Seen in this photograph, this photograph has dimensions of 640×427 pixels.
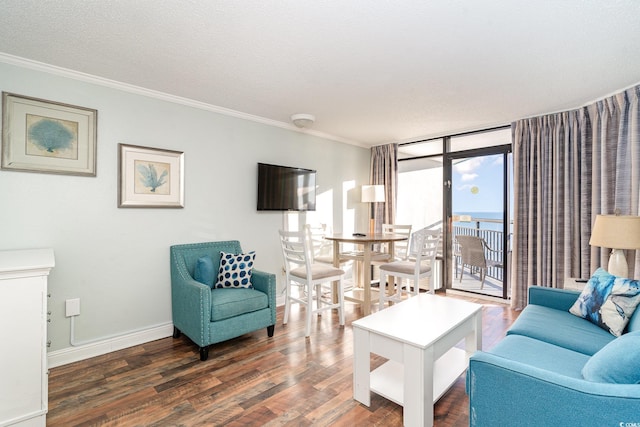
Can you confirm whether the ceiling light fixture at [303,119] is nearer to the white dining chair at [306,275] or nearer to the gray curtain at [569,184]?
the white dining chair at [306,275]

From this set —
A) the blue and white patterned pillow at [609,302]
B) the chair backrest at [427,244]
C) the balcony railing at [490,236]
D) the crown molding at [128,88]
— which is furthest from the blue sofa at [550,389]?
the crown molding at [128,88]

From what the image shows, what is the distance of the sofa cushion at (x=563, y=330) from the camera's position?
1784 millimetres

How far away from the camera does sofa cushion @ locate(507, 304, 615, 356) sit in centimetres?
178

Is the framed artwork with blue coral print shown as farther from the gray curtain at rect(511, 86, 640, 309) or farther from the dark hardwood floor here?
the gray curtain at rect(511, 86, 640, 309)

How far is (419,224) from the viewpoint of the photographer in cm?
509

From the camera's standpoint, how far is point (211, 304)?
8.55ft

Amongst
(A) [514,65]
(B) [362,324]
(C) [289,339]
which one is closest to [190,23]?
(B) [362,324]

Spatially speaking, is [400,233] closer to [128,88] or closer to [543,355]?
[543,355]

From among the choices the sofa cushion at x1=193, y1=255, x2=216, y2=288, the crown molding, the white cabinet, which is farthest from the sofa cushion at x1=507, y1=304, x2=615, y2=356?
the crown molding

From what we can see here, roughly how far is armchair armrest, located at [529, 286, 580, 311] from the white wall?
2.74 m

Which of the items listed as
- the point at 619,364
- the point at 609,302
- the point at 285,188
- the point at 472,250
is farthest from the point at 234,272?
the point at 472,250

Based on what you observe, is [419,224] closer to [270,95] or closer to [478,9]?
[270,95]

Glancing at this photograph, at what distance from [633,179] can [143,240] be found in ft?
15.2

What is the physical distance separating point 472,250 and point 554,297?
2.02m
